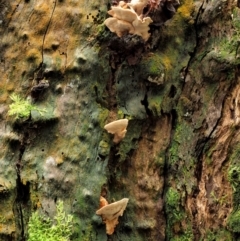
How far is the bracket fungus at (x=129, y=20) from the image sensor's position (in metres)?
2.56

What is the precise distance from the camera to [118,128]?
2.58 meters

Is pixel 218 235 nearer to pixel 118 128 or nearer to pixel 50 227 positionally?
pixel 118 128

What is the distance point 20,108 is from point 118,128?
560 millimetres

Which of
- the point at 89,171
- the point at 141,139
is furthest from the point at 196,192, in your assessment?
the point at 89,171

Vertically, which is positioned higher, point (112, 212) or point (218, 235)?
point (112, 212)

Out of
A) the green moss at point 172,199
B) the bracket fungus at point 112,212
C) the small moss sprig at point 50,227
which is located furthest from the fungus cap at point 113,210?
the green moss at point 172,199

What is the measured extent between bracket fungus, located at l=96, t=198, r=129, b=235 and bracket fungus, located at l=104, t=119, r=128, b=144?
355mm

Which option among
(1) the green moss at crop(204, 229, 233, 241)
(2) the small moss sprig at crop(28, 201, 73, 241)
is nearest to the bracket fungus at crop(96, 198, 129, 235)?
(2) the small moss sprig at crop(28, 201, 73, 241)

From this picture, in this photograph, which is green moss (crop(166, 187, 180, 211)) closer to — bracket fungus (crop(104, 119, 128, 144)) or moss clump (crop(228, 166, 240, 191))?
moss clump (crop(228, 166, 240, 191))

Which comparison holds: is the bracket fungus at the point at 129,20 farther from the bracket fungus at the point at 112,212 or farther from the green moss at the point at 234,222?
the green moss at the point at 234,222

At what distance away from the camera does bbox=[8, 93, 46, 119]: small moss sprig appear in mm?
2539

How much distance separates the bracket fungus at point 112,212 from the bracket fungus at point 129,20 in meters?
0.96

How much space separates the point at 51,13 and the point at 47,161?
92 cm

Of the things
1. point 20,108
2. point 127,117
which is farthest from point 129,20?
point 20,108
